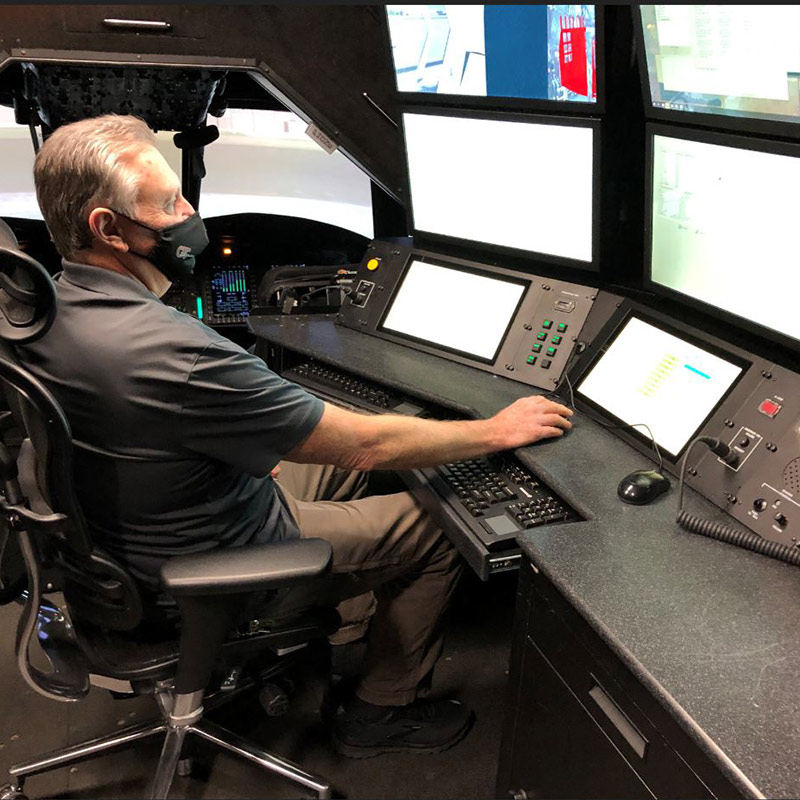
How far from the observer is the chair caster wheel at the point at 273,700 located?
1.69 metres

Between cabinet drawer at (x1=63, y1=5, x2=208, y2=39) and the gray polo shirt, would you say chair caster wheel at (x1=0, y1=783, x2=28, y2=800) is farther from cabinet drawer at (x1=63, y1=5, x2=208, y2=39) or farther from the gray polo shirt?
cabinet drawer at (x1=63, y1=5, x2=208, y2=39)

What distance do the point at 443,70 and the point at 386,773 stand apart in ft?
5.29

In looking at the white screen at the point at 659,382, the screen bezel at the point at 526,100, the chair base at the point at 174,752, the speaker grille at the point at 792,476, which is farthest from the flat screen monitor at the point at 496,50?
the chair base at the point at 174,752

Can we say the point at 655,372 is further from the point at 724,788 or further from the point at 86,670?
the point at 86,670

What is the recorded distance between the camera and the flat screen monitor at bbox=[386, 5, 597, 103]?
1559 millimetres

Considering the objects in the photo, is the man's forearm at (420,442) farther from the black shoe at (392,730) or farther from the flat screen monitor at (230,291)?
the flat screen monitor at (230,291)

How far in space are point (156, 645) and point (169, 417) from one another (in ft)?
1.40

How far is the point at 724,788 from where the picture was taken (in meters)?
0.83

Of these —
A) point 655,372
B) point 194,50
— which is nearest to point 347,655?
point 655,372

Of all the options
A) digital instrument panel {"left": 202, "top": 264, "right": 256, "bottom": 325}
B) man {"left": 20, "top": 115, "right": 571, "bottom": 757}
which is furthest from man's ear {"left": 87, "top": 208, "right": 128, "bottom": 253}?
digital instrument panel {"left": 202, "top": 264, "right": 256, "bottom": 325}

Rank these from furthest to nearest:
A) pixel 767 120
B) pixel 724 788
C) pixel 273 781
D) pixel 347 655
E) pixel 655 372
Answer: pixel 347 655, pixel 273 781, pixel 655 372, pixel 767 120, pixel 724 788

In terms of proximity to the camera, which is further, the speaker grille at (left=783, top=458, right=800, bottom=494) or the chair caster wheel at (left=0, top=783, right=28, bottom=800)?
the chair caster wheel at (left=0, top=783, right=28, bottom=800)

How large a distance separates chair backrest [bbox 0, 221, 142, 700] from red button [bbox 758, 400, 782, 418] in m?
1.05

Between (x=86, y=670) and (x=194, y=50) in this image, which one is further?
(x=194, y=50)
